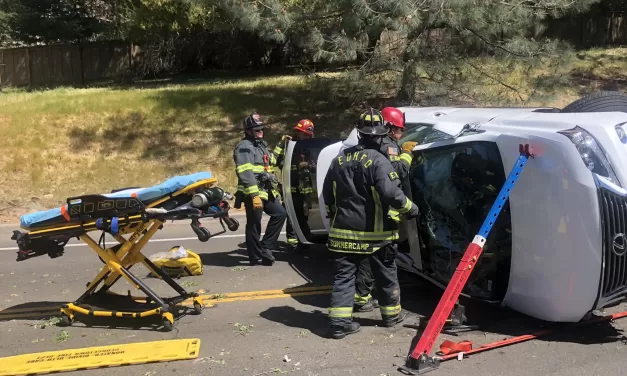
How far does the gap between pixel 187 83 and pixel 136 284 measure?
51.1 feet

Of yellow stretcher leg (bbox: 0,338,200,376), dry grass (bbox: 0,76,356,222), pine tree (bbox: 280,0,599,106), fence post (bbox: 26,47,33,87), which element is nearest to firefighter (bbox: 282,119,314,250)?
yellow stretcher leg (bbox: 0,338,200,376)

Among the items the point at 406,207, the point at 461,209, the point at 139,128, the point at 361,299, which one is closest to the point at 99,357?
the point at 361,299

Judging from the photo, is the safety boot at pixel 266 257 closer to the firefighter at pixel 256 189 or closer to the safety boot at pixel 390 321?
the firefighter at pixel 256 189

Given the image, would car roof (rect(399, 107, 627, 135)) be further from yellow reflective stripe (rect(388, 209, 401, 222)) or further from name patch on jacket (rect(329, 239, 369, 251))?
name patch on jacket (rect(329, 239, 369, 251))

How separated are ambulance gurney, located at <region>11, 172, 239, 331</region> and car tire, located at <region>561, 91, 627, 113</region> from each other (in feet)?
10.9

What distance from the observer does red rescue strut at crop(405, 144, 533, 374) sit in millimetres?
4340

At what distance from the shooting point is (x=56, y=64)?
23.2 m

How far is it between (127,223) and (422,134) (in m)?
2.76

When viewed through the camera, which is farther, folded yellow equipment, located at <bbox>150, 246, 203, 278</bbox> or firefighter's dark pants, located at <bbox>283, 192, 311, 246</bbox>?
firefighter's dark pants, located at <bbox>283, 192, 311, 246</bbox>

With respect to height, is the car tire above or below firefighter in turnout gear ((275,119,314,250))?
above

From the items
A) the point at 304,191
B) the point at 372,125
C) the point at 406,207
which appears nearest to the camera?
the point at 406,207

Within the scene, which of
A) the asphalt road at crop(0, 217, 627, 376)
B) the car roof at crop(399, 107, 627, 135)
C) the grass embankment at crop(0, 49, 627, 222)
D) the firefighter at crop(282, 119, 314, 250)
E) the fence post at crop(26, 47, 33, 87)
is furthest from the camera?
the fence post at crop(26, 47, 33, 87)

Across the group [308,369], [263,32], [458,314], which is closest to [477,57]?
[263,32]

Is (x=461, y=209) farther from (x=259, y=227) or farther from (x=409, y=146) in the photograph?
(x=259, y=227)
